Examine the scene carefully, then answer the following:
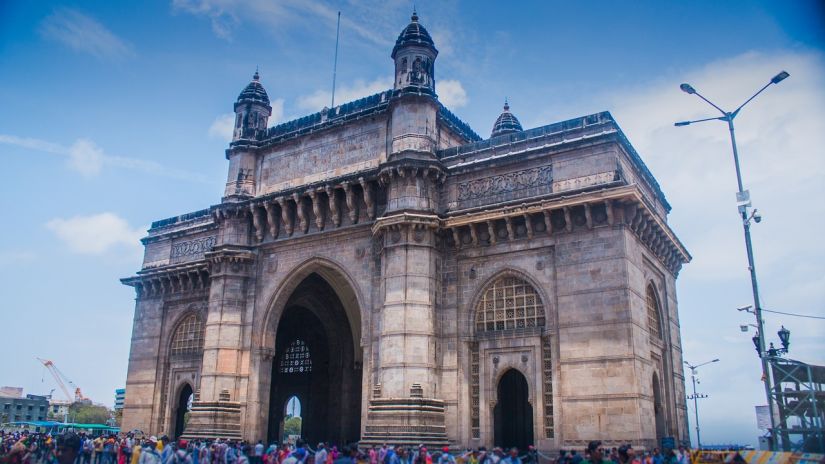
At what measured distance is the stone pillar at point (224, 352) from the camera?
27.3 m

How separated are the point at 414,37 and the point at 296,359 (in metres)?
18.3

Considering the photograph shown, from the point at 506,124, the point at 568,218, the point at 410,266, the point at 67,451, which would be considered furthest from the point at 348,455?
the point at 506,124

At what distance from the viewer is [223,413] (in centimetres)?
2727

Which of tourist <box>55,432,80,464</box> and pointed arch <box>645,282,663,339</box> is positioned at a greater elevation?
pointed arch <box>645,282,663,339</box>

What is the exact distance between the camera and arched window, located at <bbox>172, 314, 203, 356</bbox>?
33.6 meters

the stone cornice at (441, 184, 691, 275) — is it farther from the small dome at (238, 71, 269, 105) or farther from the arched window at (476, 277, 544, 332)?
the small dome at (238, 71, 269, 105)

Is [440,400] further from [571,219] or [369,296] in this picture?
[571,219]

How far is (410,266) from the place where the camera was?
24.4 metres

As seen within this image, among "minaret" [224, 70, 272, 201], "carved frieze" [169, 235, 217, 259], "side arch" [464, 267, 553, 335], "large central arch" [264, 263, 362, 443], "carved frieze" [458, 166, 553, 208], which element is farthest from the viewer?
"carved frieze" [169, 235, 217, 259]

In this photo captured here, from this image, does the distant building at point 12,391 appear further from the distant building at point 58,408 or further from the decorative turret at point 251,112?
the decorative turret at point 251,112

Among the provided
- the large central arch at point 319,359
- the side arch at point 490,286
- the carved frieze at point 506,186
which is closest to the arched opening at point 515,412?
the side arch at point 490,286

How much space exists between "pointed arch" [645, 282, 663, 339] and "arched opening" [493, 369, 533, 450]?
A: 5024mm

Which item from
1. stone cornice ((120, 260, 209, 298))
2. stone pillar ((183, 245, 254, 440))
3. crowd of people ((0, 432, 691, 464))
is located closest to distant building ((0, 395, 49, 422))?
stone cornice ((120, 260, 209, 298))

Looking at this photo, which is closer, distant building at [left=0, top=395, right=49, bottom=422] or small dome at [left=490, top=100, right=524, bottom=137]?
small dome at [left=490, top=100, right=524, bottom=137]
